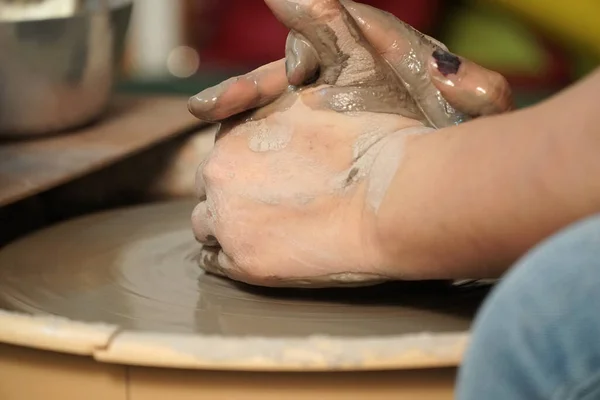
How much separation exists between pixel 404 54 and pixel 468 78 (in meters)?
0.10

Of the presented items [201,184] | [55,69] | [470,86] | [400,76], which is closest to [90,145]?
[55,69]

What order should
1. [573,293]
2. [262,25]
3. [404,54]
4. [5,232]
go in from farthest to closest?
[262,25]
[5,232]
[404,54]
[573,293]

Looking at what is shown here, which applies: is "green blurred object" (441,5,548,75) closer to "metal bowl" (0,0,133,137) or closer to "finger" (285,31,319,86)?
"metal bowl" (0,0,133,137)

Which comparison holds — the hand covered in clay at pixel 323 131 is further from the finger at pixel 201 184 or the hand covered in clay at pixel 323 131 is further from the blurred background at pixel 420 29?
the blurred background at pixel 420 29

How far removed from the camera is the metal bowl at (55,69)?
5.34 feet

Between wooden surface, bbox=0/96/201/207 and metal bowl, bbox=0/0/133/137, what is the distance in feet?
0.13

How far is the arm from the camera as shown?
2.35ft

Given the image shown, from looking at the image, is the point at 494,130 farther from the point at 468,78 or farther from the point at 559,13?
the point at 559,13

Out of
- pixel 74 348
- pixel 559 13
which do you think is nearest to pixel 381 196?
pixel 74 348

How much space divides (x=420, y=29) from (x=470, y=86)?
187 cm

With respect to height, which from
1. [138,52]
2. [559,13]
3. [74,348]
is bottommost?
[138,52]

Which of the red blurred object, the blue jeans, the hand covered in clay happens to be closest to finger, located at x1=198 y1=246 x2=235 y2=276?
the hand covered in clay

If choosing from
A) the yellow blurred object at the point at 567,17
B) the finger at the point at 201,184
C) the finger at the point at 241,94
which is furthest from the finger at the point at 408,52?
the yellow blurred object at the point at 567,17

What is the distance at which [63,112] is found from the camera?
5.67 feet
